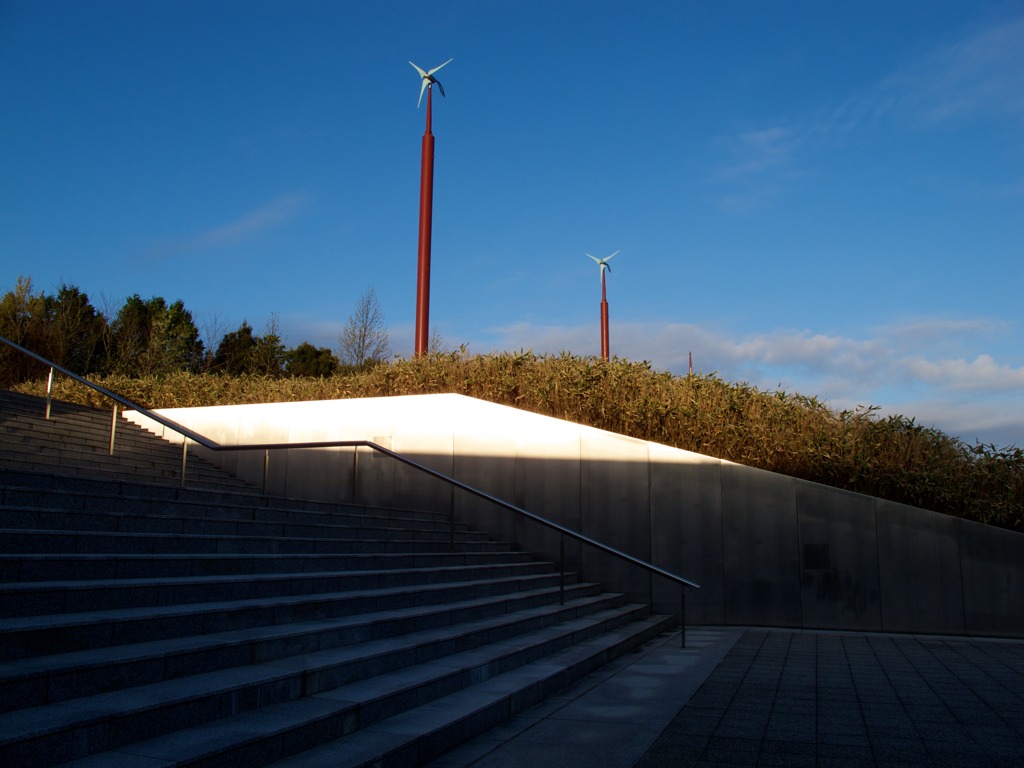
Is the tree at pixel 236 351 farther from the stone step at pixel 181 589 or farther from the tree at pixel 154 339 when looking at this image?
the stone step at pixel 181 589

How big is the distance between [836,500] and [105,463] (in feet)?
31.5

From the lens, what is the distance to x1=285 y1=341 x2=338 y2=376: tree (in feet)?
104

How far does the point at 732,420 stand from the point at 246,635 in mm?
8747

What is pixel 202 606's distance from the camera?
15.6 ft

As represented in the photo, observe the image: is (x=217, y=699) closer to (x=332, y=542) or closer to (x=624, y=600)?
(x=332, y=542)

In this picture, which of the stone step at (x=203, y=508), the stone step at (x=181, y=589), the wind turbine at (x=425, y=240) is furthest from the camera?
the wind turbine at (x=425, y=240)

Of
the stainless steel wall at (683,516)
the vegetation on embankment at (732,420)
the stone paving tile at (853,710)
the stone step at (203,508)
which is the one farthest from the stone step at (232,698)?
the vegetation on embankment at (732,420)

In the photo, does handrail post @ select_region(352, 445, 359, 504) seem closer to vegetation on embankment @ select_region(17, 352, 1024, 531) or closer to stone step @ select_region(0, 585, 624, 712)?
vegetation on embankment @ select_region(17, 352, 1024, 531)

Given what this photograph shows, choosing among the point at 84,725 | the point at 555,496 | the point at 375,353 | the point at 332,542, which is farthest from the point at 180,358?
the point at 84,725

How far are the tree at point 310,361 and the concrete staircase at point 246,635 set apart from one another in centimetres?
2269

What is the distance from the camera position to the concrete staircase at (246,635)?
338 centimetres

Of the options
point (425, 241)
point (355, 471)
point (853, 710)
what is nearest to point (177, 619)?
point (853, 710)

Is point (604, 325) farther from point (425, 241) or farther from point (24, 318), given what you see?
point (24, 318)

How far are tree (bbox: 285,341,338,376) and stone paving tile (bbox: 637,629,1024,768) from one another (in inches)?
1011
